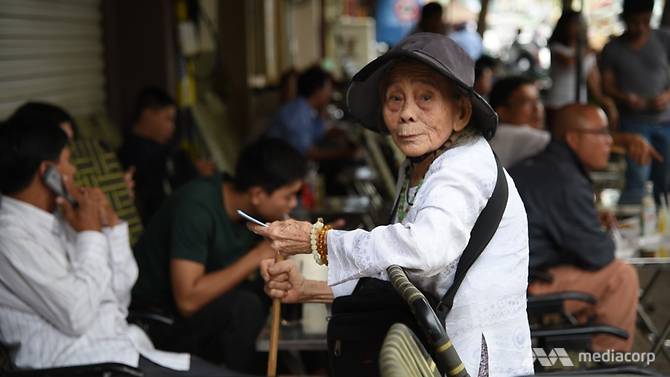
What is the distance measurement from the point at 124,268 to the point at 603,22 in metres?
17.7

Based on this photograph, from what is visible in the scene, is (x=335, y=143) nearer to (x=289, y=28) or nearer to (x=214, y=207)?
(x=214, y=207)

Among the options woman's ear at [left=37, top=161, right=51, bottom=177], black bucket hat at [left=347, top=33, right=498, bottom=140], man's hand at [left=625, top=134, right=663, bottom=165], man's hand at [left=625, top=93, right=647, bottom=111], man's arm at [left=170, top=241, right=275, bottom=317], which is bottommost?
man's arm at [left=170, top=241, right=275, bottom=317]

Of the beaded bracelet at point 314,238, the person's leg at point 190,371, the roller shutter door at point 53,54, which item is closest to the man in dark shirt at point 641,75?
the roller shutter door at point 53,54

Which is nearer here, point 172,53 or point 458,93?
point 458,93

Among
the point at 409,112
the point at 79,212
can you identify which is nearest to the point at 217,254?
the point at 79,212

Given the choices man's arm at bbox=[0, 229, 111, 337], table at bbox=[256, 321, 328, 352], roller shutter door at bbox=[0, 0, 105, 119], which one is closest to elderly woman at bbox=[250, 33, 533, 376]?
man's arm at bbox=[0, 229, 111, 337]

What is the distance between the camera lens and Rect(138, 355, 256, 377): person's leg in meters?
3.29

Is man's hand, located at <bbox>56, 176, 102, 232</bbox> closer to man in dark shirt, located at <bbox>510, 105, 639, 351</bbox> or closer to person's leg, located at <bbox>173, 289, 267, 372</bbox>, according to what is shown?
person's leg, located at <bbox>173, 289, 267, 372</bbox>

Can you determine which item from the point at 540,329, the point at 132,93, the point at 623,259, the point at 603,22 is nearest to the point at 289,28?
the point at 603,22

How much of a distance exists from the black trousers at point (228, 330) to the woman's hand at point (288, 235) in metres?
1.82

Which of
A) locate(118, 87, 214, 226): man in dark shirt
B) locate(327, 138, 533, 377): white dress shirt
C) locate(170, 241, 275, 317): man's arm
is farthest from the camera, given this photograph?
locate(118, 87, 214, 226): man in dark shirt

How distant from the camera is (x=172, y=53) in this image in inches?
285

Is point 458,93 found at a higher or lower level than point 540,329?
higher

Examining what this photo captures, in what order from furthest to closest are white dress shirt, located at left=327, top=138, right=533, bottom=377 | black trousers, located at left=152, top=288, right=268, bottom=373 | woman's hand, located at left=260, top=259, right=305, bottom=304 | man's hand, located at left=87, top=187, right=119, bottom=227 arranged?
black trousers, located at left=152, top=288, right=268, bottom=373
man's hand, located at left=87, top=187, right=119, bottom=227
woman's hand, located at left=260, top=259, right=305, bottom=304
white dress shirt, located at left=327, top=138, right=533, bottom=377
